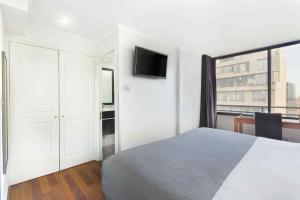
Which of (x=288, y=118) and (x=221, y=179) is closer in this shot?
(x=221, y=179)

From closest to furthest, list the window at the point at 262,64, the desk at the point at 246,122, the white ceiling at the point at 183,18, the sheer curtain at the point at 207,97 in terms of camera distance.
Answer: the white ceiling at the point at 183,18
the desk at the point at 246,122
the window at the point at 262,64
the sheer curtain at the point at 207,97

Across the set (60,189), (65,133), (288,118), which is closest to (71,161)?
(65,133)

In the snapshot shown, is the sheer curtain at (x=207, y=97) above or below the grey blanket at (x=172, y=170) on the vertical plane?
above

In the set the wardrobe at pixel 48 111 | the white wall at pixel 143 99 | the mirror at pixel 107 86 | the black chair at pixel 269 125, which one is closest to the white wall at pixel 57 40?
→ the wardrobe at pixel 48 111

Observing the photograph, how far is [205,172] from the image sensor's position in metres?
1.11

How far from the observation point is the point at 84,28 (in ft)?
7.77

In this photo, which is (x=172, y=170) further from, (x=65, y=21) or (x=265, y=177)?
(x=65, y=21)

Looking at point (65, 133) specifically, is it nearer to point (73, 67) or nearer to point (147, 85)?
point (73, 67)

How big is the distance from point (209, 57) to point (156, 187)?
3.73 metres

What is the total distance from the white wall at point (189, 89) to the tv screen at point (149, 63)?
66 centimetres

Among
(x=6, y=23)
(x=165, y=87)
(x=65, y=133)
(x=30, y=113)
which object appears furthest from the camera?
(x=165, y=87)

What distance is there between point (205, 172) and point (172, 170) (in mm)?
237

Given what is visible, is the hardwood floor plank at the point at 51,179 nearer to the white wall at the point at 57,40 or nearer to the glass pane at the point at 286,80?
the white wall at the point at 57,40

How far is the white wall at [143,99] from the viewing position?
7.76 ft
